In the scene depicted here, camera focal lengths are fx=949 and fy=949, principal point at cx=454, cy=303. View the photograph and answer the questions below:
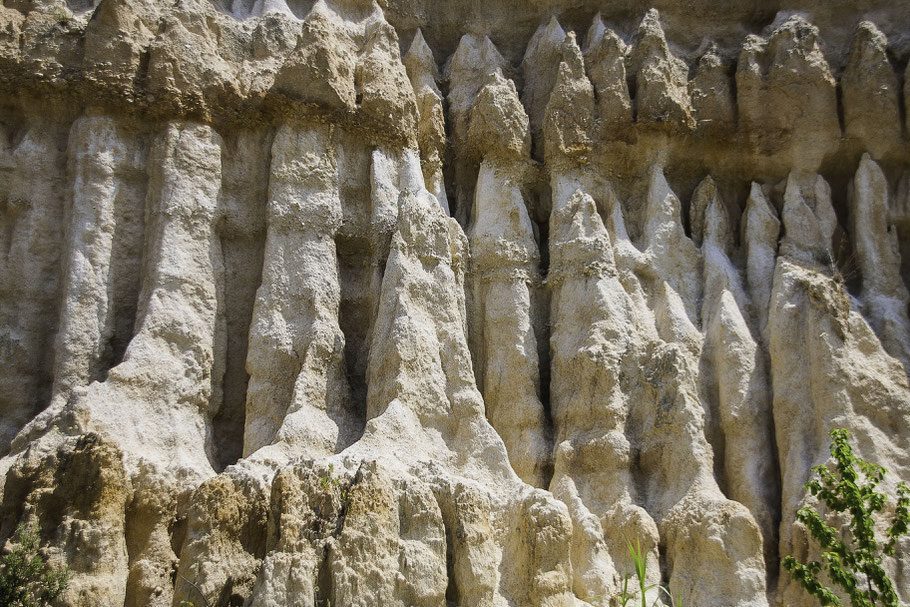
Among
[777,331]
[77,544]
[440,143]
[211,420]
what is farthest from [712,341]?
[77,544]

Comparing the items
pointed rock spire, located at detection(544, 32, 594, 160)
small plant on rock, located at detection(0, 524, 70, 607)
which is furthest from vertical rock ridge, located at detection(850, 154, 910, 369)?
small plant on rock, located at detection(0, 524, 70, 607)

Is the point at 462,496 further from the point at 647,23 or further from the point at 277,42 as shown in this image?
the point at 647,23

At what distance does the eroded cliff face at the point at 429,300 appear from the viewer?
34.1 feet

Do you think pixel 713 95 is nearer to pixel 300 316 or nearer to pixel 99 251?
pixel 300 316

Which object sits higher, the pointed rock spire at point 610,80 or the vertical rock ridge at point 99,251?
the pointed rock spire at point 610,80

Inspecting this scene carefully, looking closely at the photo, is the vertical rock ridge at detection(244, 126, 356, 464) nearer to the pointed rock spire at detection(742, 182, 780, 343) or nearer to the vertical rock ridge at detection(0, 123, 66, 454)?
the vertical rock ridge at detection(0, 123, 66, 454)

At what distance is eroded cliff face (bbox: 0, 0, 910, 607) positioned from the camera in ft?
34.1

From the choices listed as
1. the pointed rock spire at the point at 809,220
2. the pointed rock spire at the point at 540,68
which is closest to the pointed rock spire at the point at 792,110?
the pointed rock spire at the point at 809,220

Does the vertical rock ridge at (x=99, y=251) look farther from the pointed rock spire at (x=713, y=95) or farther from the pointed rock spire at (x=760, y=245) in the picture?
the pointed rock spire at (x=760, y=245)

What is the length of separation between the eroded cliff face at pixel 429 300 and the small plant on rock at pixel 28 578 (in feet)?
1.04

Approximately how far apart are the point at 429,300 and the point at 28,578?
21.2ft

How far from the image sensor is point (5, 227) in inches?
538

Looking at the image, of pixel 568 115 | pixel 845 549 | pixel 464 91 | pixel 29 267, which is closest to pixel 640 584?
pixel 845 549

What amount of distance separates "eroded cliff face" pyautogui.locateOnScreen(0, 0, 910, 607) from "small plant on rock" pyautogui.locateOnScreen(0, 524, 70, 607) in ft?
1.04
